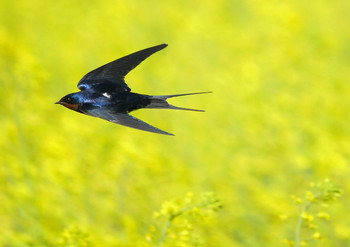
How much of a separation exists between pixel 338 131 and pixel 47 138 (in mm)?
2180

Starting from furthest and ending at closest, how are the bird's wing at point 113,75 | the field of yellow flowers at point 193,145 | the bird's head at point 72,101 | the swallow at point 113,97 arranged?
the field of yellow flowers at point 193,145 < the bird's wing at point 113,75 < the bird's head at point 72,101 < the swallow at point 113,97

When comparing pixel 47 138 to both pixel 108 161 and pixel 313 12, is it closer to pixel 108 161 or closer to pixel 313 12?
pixel 108 161

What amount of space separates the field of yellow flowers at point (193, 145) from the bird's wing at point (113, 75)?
56 centimetres

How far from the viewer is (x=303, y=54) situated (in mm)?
7094

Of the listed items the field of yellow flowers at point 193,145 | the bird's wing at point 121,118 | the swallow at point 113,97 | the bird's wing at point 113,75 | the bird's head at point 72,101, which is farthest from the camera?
the field of yellow flowers at point 193,145

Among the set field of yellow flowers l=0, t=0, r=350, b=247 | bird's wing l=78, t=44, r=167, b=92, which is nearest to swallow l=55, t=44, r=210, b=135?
bird's wing l=78, t=44, r=167, b=92

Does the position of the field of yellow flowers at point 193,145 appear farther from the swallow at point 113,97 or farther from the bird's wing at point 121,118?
the bird's wing at point 121,118

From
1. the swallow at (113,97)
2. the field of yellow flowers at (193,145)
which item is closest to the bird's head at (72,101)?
the swallow at (113,97)

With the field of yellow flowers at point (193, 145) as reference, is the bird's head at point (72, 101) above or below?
below

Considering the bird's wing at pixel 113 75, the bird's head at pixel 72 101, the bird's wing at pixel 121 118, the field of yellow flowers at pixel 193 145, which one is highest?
the field of yellow flowers at pixel 193 145

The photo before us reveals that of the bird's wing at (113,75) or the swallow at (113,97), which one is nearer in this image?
the swallow at (113,97)

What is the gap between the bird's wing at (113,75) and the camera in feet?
6.75

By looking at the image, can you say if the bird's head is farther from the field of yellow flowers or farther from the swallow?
the field of yellow flowers

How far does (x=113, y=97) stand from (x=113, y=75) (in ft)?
0.57
